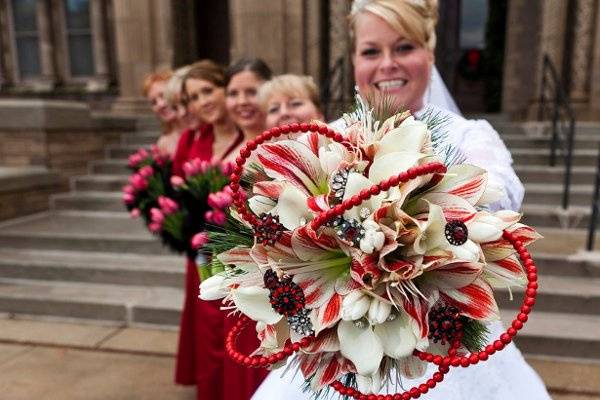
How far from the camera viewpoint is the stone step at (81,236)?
5252mm

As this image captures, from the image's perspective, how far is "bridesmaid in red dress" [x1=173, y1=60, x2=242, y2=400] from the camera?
2764mm

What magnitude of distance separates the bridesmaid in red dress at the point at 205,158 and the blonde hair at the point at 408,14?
1390mm

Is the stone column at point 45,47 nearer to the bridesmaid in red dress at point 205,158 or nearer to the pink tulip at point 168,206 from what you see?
the bridesmaid in red dress at point 205,158

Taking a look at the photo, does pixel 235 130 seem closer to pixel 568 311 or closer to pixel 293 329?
pixel 293 329

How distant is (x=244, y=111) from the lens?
A: 2631 mm

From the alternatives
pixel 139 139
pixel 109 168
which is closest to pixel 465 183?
pixel 109 168

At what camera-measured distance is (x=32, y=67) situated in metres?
10.4

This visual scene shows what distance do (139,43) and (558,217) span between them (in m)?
6.73

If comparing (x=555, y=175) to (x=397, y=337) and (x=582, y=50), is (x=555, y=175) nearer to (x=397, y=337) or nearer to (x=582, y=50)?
(x=582, y=50)

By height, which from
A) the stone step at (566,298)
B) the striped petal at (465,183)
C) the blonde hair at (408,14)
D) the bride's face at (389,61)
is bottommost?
the stone step at (566,298)

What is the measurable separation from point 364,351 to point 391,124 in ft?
1.37

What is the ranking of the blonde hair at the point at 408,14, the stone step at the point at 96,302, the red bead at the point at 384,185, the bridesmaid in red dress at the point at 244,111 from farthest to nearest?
the stone step at the point at 96,302 < the bridesmaid in red dress at the point at 244,111 < the blonde hair at the point at 408,14 < the red bead at the point at 384,185

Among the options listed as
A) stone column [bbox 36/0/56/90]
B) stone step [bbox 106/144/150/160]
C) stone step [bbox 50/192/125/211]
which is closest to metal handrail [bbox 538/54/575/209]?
stone step [bbox 50/192/125/211]

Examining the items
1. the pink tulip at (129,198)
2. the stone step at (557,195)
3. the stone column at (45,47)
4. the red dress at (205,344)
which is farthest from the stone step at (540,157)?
the stone column at (45,47)
